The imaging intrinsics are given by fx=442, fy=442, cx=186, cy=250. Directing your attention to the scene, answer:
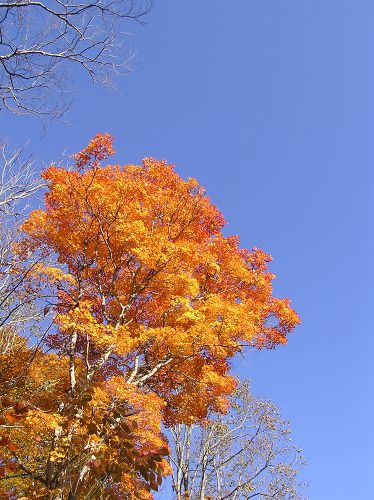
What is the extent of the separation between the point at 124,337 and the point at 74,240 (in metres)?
3.71

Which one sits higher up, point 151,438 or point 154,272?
point 154,272

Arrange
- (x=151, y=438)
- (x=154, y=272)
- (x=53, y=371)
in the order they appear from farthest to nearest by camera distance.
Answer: (x=154, y=272) < (x=53, y=371) < (x=151, y=438)

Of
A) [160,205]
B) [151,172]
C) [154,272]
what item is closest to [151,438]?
[154,272]

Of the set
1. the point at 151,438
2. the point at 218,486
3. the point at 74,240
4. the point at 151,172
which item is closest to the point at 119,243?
the point at 74,240

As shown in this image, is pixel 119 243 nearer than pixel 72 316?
No

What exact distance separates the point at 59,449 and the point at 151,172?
895 centimetres

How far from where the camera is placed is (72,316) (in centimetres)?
1030

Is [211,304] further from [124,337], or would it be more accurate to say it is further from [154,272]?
[124,337]

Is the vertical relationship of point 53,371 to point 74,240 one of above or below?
below

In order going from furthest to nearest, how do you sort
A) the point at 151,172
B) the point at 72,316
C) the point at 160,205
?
the point at 151,172, the point at 160,205, the point at 72,316

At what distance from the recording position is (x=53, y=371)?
37.4 feet

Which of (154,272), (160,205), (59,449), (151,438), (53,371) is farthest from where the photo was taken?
(160,205)

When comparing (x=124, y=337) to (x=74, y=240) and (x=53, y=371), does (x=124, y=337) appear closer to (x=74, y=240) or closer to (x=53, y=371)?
(x=53, y=371)

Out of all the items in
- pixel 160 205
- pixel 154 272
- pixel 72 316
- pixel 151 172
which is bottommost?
pixel 72 316
